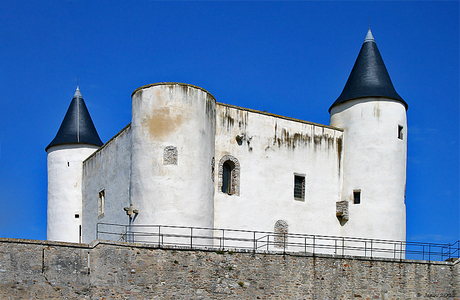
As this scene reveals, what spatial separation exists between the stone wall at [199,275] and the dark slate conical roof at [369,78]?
923 cm

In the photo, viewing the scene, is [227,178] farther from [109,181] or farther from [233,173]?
[109,181]

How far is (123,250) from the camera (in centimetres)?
2303

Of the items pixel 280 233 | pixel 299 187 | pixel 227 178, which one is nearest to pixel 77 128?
pixel 227 178

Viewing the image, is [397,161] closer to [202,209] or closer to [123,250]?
[202,209]

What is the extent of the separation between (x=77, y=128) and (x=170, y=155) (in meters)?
13.6

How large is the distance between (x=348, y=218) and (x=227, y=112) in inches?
330

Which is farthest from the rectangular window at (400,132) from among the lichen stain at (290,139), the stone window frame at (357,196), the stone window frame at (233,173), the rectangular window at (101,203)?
the rectangular window at (101,203)

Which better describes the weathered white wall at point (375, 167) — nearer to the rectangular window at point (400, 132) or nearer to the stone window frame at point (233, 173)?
the rectangular window at point (400, 132)

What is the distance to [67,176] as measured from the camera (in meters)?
37.5

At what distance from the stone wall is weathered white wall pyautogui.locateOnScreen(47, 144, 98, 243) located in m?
15.0

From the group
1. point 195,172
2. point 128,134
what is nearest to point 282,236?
point 195,172

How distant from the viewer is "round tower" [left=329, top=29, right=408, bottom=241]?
31.5 metres

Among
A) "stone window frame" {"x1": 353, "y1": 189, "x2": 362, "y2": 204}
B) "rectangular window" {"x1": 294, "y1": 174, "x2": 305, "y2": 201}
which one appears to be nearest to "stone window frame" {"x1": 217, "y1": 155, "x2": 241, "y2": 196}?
"rectangular window" {"x1": 294, "y1": 174, "x2": 305, "y2": 201}

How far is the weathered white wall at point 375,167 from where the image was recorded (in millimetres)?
31484
